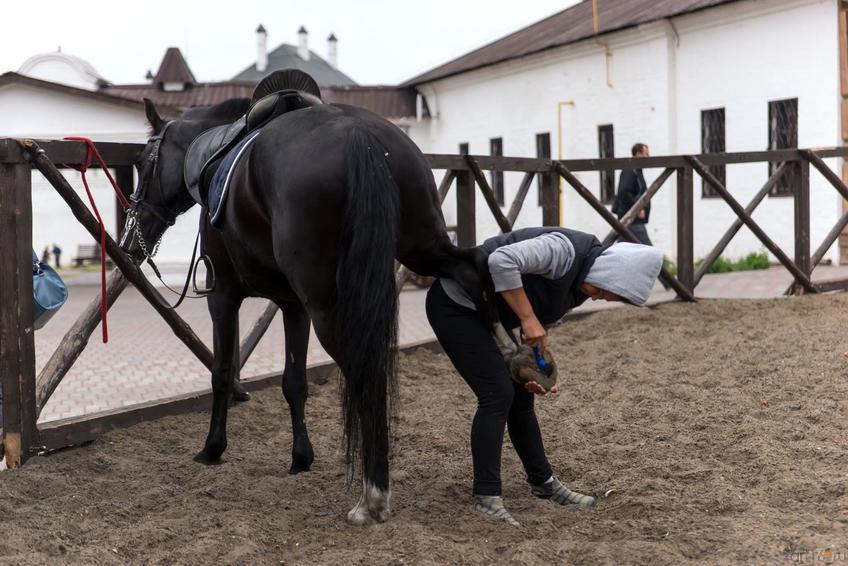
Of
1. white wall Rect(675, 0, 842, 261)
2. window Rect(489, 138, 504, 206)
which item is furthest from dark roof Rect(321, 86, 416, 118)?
white wall Rect(675, 0, 842, 261)

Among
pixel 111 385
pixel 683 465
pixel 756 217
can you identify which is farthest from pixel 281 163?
pixel 756 217

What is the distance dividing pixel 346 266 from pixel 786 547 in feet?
5.90

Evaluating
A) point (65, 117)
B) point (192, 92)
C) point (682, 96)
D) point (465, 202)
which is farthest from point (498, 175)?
point (465, 202)

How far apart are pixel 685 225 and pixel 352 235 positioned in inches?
245

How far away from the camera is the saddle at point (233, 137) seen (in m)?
4.20

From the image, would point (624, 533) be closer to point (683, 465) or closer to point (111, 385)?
point (683, 465)

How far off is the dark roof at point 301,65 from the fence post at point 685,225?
137ft

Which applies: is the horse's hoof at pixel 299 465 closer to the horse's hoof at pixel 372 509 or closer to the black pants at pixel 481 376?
the horse's hoof at pixel 372 509

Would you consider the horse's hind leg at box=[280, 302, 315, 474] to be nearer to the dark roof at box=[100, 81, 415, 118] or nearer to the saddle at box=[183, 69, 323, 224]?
the saddle at box=[183, 69, 323, 224]

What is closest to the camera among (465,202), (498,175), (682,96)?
(465,202)

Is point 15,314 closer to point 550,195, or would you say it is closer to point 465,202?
point 465,202

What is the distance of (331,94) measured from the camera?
2730 cm

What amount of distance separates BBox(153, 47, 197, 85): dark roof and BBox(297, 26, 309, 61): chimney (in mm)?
21646

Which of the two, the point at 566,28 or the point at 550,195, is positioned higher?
the point at 566,28
